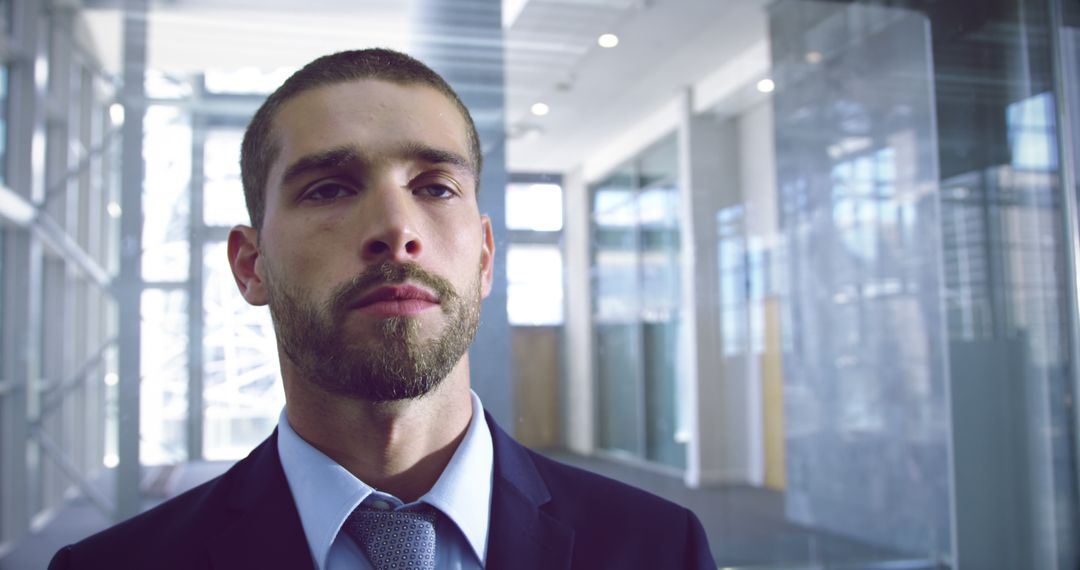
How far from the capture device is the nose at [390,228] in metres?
1.36

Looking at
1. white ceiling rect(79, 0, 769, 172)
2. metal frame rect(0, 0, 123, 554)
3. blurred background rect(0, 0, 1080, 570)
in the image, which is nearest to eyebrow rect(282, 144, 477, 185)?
blurred background rect(0, 0, 1080, 570)

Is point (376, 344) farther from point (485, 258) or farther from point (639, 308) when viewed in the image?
point (639, 308)

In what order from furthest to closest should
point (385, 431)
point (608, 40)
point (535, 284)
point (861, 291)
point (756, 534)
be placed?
point (861, 291) → point (756, 534) → point (608, 40) → point (535, 284) → point (385, 431)

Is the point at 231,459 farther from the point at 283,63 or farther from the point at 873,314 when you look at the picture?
the point at 873,314

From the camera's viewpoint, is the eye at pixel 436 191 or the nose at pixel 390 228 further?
the eye at pixel 436 191

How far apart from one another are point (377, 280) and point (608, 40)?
2.31 m

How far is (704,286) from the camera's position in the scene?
164 inches

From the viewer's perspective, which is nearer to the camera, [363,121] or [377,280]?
[377,280]

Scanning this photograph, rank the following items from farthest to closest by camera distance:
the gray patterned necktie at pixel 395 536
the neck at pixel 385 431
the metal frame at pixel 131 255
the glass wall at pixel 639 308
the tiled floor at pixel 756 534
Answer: the tiled floor at pixel 756 534
the glass wall at pixel 639 308
the metal frame at pixel 131 255
the neck at pixel 385 431
the gray patterned necktie at pixel 395 536

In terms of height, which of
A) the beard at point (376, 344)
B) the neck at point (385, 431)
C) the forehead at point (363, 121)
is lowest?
the neck at point (385, 431)

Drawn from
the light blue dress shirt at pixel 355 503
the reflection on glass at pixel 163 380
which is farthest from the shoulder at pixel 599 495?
the reflection on glass at pixel 163 380

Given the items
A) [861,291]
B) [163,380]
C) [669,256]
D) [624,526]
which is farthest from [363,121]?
[861,291]

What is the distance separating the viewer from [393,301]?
1.35m

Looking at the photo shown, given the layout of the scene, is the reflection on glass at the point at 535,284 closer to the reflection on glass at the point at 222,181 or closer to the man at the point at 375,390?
the reflection on glass at the point at 222,181
